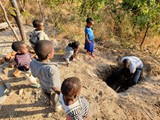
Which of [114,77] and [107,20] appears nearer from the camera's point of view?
[114,77]

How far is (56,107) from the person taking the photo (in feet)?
11.9

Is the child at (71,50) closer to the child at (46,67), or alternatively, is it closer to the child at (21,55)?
the child at (21,55)

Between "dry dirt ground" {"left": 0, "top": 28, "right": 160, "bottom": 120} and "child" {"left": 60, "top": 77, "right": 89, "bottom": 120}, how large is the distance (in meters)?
1.09

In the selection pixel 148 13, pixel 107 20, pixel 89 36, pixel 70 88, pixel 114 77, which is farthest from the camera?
pixel 107 20

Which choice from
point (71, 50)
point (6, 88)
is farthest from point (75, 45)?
point (6, 88)

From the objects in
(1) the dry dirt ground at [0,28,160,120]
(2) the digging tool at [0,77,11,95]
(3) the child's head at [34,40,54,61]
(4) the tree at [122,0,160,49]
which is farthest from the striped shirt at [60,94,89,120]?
(4) the tree at [122,0,160,49]

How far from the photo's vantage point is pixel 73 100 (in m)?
2.60

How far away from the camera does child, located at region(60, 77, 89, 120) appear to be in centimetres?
249

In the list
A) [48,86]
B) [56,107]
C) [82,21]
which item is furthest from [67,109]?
[82,21]

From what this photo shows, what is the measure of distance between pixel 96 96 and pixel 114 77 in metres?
1.21

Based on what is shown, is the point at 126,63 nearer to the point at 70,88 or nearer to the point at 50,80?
the point at 50,80

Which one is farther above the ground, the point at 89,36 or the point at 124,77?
the point at 89,36

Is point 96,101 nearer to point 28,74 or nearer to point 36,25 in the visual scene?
point 28,74

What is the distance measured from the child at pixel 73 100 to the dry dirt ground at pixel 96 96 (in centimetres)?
109
